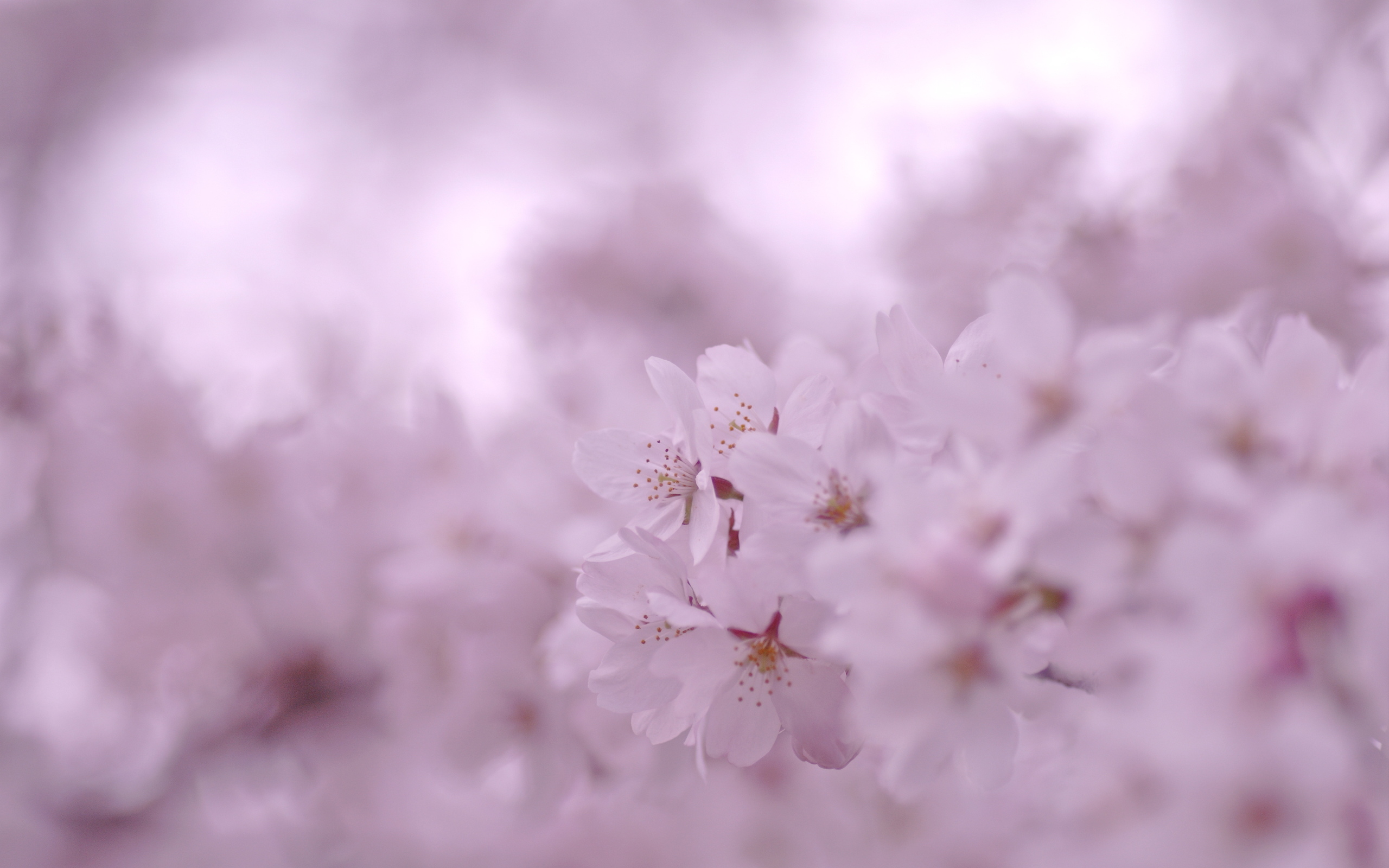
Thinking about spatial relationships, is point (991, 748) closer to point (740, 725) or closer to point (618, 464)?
point (740, 725)

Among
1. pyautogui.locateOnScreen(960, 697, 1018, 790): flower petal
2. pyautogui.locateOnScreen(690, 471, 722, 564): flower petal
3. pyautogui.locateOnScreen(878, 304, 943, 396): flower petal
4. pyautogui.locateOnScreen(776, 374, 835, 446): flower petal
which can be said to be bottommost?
pyautogui.locateOnScreen(960, 697, 1018, 790): flower petal

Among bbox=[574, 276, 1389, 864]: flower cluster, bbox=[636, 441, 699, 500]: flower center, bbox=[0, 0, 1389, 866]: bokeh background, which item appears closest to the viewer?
bbox=[574, 276, 1389, 864]: flower cluster

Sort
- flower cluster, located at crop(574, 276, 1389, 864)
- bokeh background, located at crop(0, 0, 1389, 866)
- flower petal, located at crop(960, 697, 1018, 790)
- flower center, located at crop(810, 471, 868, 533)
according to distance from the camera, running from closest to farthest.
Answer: flower cluster, located at crop(574, 276, 1389, 864) < flower petal, located at crop(960, 697, 1018, 790) < flower center, located at crop(810, 471, 868, 533) < bokeh background, located at crop(0, 0, 1389, 866)

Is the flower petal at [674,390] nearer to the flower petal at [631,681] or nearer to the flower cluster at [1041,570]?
the flower cluster at [1041,570]

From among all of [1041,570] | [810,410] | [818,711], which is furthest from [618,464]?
[1041,570]

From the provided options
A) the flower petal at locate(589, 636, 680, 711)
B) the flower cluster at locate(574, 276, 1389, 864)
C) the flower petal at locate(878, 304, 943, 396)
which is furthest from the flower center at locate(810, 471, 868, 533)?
the flower petal at locate(589, 636, 680, 711)

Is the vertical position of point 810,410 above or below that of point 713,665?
above

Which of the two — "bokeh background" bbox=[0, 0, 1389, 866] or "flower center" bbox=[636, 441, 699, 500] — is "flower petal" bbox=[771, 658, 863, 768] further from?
"bokeh background" bbox=[0, 0, 1389, 866]

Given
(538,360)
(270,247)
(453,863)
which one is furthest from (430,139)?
(453,863)

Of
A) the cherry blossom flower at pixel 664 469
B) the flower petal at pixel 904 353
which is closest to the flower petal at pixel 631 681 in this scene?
the cherry blossom flower at pixel 664 469
